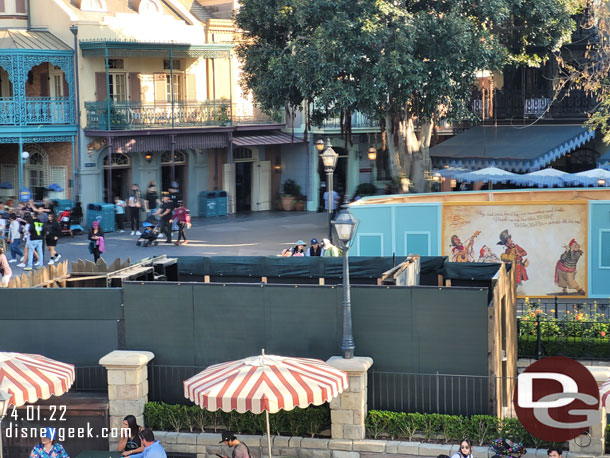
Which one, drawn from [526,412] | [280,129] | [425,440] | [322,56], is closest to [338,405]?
[425,440]

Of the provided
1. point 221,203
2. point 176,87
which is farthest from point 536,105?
point 176,87

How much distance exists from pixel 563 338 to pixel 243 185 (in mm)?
26003

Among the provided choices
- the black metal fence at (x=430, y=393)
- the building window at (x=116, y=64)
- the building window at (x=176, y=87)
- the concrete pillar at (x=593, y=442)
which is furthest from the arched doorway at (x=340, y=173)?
the concrete pillar at (x=593, y=442)

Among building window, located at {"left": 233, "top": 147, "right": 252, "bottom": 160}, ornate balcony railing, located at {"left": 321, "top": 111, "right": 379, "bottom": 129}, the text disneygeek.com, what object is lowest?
the text disneygeek.com

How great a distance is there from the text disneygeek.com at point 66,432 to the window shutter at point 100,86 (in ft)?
80.1

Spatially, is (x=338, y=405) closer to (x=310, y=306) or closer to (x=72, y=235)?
(x=310, y=306)

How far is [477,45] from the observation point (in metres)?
34.2

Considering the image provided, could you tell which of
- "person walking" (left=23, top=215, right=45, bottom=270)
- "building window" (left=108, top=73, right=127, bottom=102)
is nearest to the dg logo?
"person walking" (left=23, top=215, right=45, bottom=270)

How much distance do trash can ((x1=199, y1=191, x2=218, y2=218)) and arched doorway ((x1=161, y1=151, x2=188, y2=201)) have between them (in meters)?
0.83

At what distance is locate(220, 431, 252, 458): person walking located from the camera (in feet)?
44.0

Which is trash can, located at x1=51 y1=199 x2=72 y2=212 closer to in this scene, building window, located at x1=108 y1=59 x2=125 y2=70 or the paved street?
the paved street

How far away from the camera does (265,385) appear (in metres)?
12.9

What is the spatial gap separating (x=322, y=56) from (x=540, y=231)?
11748mm

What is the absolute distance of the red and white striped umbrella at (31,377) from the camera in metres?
13.3
